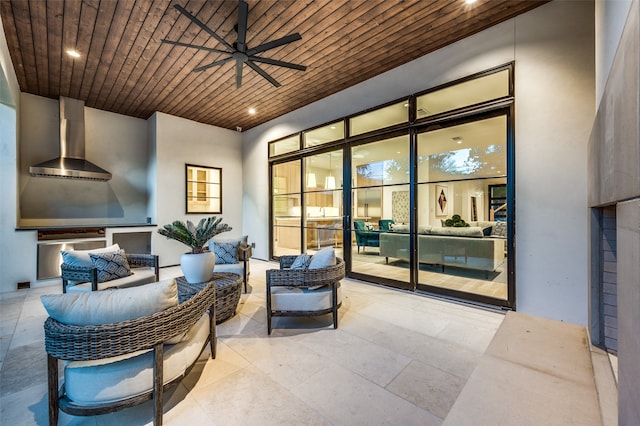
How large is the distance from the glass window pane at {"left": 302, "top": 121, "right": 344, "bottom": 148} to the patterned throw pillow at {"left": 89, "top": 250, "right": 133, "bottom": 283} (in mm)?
3841

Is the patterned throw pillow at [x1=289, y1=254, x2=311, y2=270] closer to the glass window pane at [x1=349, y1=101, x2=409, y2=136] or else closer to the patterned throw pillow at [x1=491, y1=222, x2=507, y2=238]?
the patterned throw pillow at [x1=491, y1=222, x2=507, y2=238]

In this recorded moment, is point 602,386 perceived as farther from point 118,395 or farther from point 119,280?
point 119,280

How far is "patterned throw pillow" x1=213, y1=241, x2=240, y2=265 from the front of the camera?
414 cm

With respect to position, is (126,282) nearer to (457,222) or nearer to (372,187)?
(372,187)

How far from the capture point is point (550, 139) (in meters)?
2.91

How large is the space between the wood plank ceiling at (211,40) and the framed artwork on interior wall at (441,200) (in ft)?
6.44

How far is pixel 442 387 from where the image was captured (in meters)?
1.89

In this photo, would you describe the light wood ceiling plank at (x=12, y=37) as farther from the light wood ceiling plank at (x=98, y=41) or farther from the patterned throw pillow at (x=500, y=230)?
the patterned throw pillow at (x=500, y=230)

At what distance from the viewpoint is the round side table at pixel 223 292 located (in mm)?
2875

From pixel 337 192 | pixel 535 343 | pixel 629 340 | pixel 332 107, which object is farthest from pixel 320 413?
pixel 332 107

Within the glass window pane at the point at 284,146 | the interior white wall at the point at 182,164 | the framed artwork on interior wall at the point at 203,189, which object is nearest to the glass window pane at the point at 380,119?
the glass window pane at the point at 284,146

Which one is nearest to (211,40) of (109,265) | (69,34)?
(69,34)

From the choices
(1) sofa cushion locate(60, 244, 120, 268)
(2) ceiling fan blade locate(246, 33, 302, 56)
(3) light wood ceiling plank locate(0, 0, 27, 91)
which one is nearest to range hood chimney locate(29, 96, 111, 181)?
(3) light wood ceiling plank locate(0, 0, 27, 91)

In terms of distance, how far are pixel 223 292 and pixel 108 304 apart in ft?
5.02
